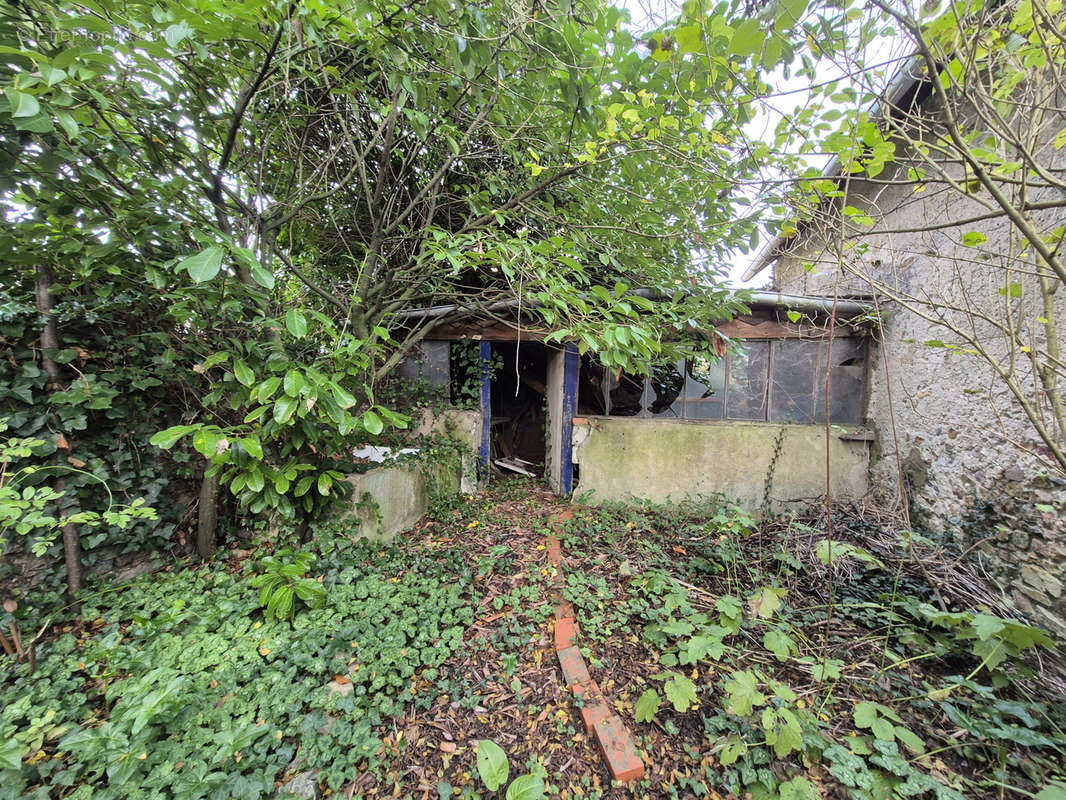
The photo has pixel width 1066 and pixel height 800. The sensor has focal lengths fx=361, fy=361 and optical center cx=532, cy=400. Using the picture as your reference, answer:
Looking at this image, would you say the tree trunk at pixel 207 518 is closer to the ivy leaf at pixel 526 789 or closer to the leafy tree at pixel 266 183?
the leafy tree at pixel 266 183

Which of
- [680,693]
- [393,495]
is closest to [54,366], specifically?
[393,495]

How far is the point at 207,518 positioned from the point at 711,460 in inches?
201

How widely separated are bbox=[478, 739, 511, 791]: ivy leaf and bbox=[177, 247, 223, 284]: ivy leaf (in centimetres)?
213

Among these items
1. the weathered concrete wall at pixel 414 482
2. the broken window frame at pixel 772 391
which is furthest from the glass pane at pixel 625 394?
the weathered concrete wall at pixel 414 482

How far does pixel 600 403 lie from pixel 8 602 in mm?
5105

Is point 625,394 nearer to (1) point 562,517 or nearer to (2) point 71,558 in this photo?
(1) point 562,517

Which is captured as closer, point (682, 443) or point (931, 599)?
point (931, 599)

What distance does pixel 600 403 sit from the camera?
5.09 m

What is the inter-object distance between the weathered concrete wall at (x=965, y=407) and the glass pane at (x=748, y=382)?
980 mm

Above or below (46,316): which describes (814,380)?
below

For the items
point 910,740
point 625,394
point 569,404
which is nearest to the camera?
point 910,740

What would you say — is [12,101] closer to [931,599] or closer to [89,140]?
[89,140]

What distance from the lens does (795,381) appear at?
4.53 meters

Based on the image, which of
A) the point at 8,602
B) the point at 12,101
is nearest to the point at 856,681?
the point at 12,101
